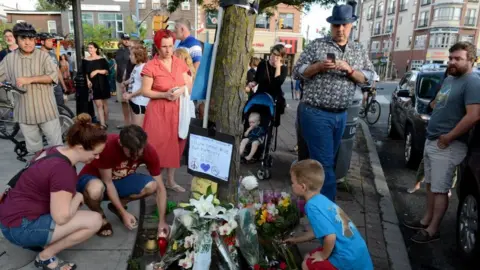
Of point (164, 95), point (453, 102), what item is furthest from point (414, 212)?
point (164, 95)

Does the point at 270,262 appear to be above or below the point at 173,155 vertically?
below

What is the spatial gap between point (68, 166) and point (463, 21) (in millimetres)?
60881

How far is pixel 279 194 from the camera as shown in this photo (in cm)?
330

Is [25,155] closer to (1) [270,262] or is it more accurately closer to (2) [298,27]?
(1) [270,262]

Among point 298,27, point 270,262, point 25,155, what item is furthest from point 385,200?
point 298,27

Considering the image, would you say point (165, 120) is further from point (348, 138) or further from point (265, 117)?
point (348, 138)

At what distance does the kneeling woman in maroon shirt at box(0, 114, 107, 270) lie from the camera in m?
2.32

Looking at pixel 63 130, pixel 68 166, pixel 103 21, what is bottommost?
pixel 63 130

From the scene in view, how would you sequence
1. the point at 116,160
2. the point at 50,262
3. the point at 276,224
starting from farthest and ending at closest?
1. the point at 116,160
2. the point at 276,224
3. the point at 50,262

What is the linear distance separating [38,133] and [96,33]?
3402cm

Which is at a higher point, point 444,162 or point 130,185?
point 444,162

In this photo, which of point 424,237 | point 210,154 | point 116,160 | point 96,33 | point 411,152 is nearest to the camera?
point 210,154

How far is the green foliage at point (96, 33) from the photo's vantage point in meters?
34.3

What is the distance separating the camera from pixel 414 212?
4359mm
